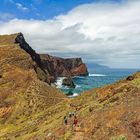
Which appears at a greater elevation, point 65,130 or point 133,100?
point 133,100

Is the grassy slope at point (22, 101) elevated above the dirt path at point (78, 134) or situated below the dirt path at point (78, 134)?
below

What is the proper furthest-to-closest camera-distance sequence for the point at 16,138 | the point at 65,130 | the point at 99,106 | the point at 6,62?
the point at 6,62 < the point at 16,138 < the point at 99,106 < the point at 65,130

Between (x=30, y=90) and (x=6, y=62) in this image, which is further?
Answer: (x=6, y=62)

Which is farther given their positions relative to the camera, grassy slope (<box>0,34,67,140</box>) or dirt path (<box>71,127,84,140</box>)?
grassy slope (<box>0,34,67,140</box>)

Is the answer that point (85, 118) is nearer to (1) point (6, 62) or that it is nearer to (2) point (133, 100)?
(2) point (133, 100)

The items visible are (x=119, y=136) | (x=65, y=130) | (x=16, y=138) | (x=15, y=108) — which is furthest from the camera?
(x=15, y=108)

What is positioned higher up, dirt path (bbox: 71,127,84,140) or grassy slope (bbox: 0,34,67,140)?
dirt path (bbox: 71,127,84,140)

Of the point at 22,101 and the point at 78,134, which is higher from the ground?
the point at 78,134

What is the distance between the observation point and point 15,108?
63000mm

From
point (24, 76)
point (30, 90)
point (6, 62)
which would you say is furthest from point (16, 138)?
point (6, 62)

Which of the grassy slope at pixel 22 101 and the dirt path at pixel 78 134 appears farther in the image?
the grassy slope at pixel 22 101

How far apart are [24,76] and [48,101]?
21735 mm

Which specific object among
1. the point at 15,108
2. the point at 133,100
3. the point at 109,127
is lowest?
the point at 15,108

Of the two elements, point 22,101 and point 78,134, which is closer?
point 78,134
